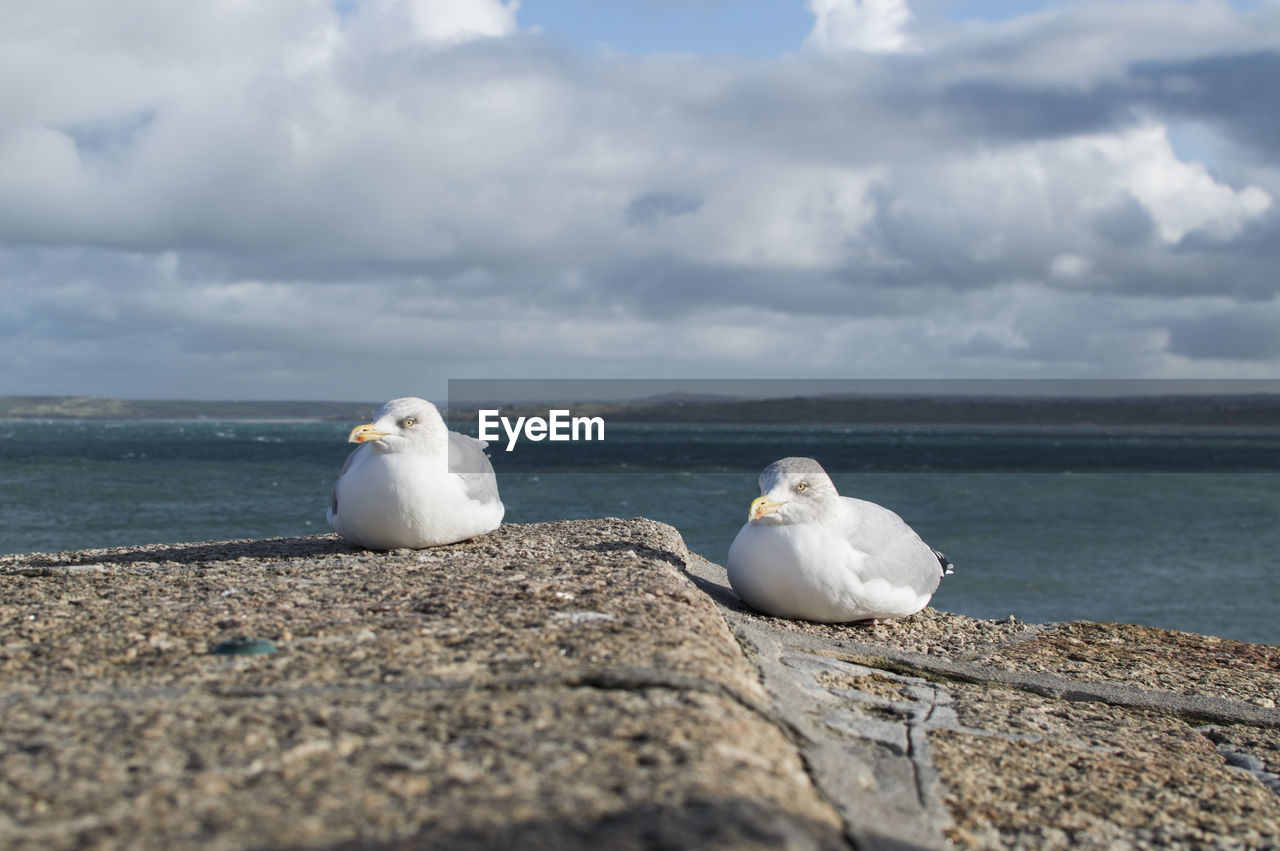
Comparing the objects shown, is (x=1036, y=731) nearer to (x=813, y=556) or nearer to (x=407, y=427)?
(x=813, y=556)

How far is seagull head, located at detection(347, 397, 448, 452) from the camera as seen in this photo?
655 centimetres

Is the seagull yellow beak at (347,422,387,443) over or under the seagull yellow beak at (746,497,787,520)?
over

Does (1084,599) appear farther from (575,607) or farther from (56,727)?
(56,727)

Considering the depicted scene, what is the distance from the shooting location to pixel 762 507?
18.4 ft

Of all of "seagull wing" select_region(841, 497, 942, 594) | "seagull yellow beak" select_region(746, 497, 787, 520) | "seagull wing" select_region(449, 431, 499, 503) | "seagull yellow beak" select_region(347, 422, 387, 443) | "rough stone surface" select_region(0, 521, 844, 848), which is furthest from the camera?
"seagull wing" select_region(449, 431, 499, 503)

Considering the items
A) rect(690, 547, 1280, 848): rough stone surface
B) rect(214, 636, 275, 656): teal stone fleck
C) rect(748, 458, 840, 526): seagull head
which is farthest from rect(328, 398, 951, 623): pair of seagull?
rect(214, 636, 275, 656): teal stone fleck

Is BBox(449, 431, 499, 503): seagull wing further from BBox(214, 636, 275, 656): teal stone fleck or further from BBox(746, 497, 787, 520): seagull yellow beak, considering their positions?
BBox(214, 636, 275, 656): teal stone fleck

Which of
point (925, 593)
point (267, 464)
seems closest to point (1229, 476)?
point (267, 464)

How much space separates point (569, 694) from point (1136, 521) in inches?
1076

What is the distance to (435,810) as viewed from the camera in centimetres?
246

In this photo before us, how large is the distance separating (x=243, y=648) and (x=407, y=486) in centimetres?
258

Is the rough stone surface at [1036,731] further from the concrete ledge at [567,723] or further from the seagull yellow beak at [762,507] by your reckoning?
the seagull yellow beak at [762,507]

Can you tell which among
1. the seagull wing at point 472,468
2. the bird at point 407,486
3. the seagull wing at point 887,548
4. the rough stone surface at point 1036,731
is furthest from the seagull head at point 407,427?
the seagull wing at point 887,548

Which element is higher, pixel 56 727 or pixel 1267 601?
pixel 56 727
